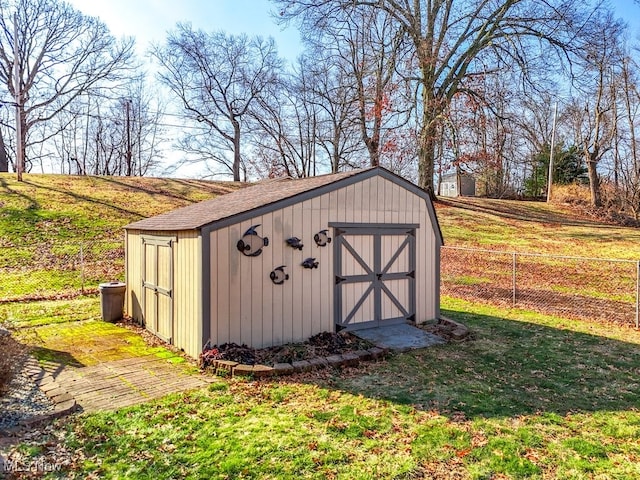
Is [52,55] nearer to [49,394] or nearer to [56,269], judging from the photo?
[56,269]

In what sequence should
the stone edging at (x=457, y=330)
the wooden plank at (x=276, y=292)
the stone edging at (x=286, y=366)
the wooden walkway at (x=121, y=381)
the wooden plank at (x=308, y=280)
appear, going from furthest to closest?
the stone edging at (x=457, y=330) < the wooden plank at (x=308, y=280) < the wooden plank at (x=276, y=292) < the stone edging at (x=286, y=366) < the wooden walkway at (x=121, y=381)

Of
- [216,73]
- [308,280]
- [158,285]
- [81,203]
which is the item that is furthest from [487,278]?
[216,73]

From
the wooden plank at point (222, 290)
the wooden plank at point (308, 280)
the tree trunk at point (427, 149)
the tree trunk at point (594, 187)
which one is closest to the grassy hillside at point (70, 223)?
the wooden plank at point (222, 290)

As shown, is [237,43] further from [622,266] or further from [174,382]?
[174,382]

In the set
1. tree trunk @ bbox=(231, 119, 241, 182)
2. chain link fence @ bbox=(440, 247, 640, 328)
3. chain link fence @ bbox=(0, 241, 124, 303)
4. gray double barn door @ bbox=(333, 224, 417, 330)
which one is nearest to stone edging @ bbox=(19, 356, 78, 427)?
→ gray double barn door @ bbox=(333, 224, 417, 330)

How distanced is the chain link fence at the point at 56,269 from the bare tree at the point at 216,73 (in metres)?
16.1

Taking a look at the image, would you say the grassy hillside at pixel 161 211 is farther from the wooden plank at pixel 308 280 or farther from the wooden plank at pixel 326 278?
the wooden plank at pixel 308 280

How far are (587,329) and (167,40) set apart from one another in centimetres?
3080

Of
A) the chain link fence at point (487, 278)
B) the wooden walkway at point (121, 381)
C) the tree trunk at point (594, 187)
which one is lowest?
the wooden walkway at point (121, 381)

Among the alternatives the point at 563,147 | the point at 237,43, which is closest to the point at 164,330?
the point at 237,43

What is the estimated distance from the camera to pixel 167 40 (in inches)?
1161

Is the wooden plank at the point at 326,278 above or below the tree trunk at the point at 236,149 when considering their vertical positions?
below

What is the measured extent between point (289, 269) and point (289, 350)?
4.15ft

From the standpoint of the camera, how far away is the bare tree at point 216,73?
29.7 metres
